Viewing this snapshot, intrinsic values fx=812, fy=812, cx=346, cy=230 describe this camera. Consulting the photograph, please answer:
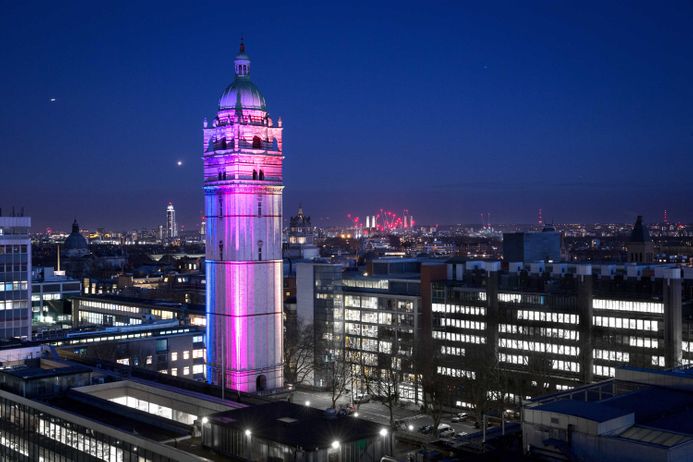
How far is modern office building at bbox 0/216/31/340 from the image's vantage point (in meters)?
89.8

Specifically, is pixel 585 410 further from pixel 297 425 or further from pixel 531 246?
pixel 531 246

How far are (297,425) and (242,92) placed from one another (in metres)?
46.1

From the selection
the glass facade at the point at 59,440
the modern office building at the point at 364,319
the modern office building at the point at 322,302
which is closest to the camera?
the glass facade at the point at 59,440

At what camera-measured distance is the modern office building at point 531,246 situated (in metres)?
117

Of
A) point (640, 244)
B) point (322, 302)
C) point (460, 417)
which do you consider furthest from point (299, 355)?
point (640, 244)

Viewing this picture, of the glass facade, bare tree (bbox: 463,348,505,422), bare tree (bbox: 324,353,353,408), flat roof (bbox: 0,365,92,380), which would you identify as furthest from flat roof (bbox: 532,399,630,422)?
bare tree (bbox: 324,353,353,408)

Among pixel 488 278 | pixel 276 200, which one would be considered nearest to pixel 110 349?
pixel 276 200

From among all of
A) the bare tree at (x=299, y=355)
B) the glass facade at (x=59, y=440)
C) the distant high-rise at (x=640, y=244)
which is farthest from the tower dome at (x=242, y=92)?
the distant high-rise at (x=640, y=244)

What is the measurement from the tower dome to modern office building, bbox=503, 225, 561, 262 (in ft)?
174

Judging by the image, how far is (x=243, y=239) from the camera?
74.1m

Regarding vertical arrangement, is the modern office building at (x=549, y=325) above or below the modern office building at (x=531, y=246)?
below

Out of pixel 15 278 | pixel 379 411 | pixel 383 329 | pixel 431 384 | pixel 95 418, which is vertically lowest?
pixel 379 411

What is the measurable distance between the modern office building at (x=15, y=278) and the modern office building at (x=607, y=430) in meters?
69.5

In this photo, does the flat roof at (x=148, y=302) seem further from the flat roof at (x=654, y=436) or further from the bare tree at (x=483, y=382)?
the flat roof at (x=654, y=436)
